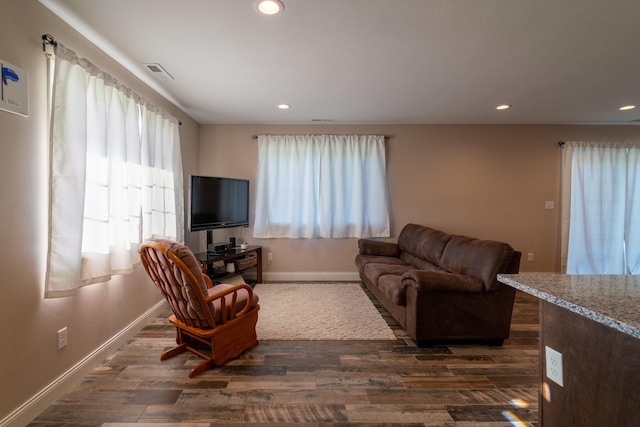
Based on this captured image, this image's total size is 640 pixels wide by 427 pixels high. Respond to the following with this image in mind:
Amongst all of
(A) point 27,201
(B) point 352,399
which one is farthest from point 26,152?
(B) point 352,399

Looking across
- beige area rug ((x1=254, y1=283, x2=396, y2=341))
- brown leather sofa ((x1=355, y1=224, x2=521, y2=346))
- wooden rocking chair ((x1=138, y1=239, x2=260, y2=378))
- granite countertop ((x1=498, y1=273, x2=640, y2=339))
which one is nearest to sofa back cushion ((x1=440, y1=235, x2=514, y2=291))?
brown leather sofa ((x1=355, y1=224, x2=521, y2=346))

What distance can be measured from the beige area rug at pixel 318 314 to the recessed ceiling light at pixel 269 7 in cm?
256

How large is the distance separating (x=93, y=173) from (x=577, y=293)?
2784mm

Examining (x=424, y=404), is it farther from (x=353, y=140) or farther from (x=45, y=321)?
(x=353, y=140)

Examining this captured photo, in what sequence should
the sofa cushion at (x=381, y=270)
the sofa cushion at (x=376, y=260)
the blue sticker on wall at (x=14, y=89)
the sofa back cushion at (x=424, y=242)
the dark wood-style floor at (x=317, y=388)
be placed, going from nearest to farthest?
the blue sticker on wall at (x=14, y=89) → the dark wood-style floor at (x=317, y=388) → the sofa cushion at (x=381, y=270) → the sofa back cushion at (x=424, y=242) → the sofa cushion at (x=376, y=260)

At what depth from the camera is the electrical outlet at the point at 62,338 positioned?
1.73m

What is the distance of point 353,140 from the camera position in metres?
4.11

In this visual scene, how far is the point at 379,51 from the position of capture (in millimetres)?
2160

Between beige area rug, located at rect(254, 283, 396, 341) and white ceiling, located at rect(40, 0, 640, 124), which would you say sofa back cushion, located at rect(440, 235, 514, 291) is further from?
white ceiling, located at rect(40, 0, 640, 124)

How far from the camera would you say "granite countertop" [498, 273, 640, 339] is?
2.27 ft

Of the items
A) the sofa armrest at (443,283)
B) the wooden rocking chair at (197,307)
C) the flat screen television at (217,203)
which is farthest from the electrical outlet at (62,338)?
the sofa armrest at (443,283)

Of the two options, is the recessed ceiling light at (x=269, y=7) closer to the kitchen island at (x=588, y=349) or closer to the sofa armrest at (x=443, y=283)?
the kitchen island at (x=588, y=349)

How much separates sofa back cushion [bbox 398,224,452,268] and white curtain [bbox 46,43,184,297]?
3.06 metres

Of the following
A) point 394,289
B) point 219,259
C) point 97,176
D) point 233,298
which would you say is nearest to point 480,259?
point 394,289
